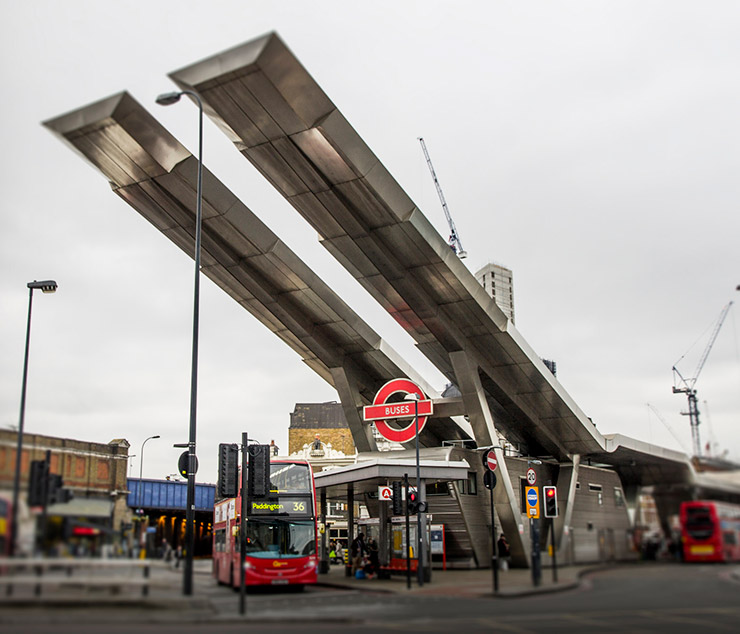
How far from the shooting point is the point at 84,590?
12.6 metres

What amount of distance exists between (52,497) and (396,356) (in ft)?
95.7

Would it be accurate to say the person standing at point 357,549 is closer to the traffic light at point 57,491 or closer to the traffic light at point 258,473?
the traffic light at point 258,473

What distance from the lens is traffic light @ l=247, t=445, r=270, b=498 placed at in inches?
930

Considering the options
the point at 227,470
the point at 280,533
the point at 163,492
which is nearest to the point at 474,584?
the point at 280,533

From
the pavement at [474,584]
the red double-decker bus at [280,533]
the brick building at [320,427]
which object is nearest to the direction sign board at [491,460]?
the pavement at [474,584]

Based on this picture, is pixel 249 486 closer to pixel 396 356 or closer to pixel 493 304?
pixel 493 304

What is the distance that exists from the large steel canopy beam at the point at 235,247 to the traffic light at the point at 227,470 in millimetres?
10400

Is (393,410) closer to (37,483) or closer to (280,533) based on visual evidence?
(280,533)

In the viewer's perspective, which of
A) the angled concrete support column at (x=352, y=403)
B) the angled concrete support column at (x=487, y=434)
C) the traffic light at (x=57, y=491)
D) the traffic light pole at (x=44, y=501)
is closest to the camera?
the traffic light pole at (x=44, y=501)

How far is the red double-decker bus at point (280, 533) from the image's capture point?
27031 millimetres

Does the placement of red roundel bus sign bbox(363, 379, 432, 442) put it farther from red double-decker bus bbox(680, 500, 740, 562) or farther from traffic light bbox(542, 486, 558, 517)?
red double-decker bus bbox(680, 500, 740, 562)

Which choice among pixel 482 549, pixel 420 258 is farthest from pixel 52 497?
pixel 482 549

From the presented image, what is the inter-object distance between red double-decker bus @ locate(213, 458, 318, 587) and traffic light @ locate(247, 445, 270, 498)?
3.54 meters

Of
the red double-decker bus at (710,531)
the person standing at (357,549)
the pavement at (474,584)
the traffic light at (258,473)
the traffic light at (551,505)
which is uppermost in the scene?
the traffic light at (258,473)
